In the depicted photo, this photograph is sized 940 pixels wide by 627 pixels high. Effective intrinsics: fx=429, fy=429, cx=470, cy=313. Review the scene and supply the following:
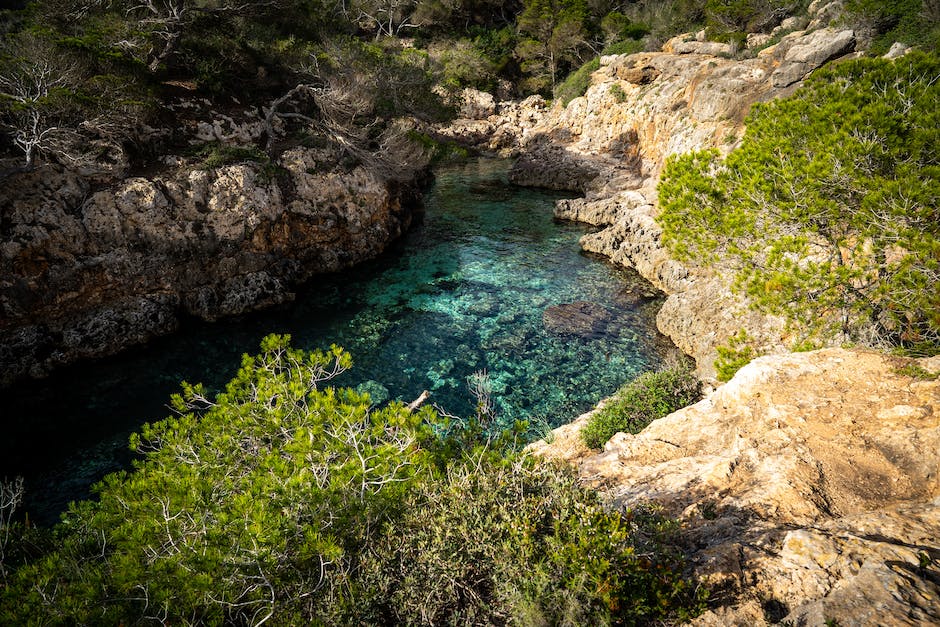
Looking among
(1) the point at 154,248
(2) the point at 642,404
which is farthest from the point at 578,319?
(1) the point at 154,248

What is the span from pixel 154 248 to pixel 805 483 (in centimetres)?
2030

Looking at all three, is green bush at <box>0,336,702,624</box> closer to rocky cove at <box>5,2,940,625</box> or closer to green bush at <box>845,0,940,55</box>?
rocky cove at <box>5,2,940,625</box>

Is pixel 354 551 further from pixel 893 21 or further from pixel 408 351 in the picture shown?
pixel 893 21

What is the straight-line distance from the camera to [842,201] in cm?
812

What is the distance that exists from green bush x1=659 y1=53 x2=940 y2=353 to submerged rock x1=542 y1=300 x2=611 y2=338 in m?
6.29

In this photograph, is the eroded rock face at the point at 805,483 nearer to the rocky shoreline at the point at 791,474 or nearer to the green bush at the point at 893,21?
the rocky shoreline at the point at 791,474

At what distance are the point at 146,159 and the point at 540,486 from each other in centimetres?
2045

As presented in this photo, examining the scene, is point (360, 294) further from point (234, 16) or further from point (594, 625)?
point (594, 625)

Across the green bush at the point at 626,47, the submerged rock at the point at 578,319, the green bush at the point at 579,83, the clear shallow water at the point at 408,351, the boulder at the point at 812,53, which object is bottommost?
the clear shallow water at the point at 408,351

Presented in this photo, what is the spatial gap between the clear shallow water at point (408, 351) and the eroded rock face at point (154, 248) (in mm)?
1062

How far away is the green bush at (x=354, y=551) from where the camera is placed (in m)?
3.75

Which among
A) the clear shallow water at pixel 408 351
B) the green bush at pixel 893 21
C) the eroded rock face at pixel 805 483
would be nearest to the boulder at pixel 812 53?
the green bush at pixel 893 21

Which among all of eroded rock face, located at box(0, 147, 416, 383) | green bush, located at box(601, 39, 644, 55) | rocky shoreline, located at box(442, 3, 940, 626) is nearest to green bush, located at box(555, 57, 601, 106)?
green bush, located at box(601, 39, 644, 55)

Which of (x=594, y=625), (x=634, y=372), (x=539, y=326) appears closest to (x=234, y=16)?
(x=539, y=326)
